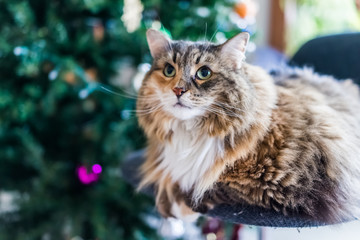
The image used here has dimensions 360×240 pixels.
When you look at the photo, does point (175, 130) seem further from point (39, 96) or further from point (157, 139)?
point (39, 96)

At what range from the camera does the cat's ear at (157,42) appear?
3.17 ft

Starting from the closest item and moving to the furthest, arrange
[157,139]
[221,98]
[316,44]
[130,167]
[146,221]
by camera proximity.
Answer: [221,98]
[157,139]
[130,167]
[316,44]
[146,221]

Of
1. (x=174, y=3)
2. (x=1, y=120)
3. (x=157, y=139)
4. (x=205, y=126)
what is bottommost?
(x=1, y=120)

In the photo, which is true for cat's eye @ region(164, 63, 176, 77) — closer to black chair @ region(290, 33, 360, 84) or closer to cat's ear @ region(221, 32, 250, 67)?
cat's ear @ region(221, 32, 250, 67)

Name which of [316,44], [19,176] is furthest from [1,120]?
[316,44]

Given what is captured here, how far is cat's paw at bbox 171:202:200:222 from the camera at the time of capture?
0.95m

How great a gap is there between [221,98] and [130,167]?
51cm

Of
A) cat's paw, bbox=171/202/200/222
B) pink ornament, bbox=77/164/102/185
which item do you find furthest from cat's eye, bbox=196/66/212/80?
pink ornament, bbox=77/164/102/185

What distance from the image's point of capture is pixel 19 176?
1604 mm

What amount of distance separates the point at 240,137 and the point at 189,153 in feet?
0.46

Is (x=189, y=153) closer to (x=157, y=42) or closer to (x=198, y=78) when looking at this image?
(x=198, y=78)

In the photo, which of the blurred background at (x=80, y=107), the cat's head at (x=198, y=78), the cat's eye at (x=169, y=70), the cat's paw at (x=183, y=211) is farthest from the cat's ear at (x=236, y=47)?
the blurred background at (x=80, y=107)

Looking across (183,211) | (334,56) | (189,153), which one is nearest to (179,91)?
(189,153)

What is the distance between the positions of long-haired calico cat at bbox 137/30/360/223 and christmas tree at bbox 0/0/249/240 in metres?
0.54
